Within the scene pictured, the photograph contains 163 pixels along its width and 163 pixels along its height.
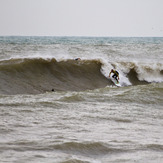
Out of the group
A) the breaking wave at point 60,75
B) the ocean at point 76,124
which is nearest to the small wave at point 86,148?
the ocean at point 76,124

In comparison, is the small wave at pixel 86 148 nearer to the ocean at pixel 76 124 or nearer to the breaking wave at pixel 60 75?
the ocean at pixel 76 124

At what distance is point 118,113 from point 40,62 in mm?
7709

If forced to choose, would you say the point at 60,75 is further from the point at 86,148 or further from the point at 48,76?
the point at 86,148

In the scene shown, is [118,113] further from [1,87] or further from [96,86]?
[96,86]

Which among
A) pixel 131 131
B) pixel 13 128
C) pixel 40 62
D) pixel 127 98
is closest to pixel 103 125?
pixel 131 131

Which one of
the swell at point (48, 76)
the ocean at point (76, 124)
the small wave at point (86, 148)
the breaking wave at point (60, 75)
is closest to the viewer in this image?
the ocean at point (76, 124)

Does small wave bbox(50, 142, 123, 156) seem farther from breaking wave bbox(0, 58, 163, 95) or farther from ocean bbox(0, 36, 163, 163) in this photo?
breaking wave bbox(0, 58, 163, 95)

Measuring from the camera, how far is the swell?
10836mm

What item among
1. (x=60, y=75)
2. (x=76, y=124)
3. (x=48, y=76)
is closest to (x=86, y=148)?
(x=76, y=124)

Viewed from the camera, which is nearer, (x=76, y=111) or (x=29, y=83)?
(x=76, y=111)

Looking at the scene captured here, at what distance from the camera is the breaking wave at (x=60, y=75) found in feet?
36.2

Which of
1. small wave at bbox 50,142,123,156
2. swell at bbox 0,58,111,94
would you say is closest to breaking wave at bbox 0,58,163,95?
swell at bbox 0,58,111,94

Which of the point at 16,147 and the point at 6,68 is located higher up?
the point at 6,68

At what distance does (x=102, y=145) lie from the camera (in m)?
4.69
